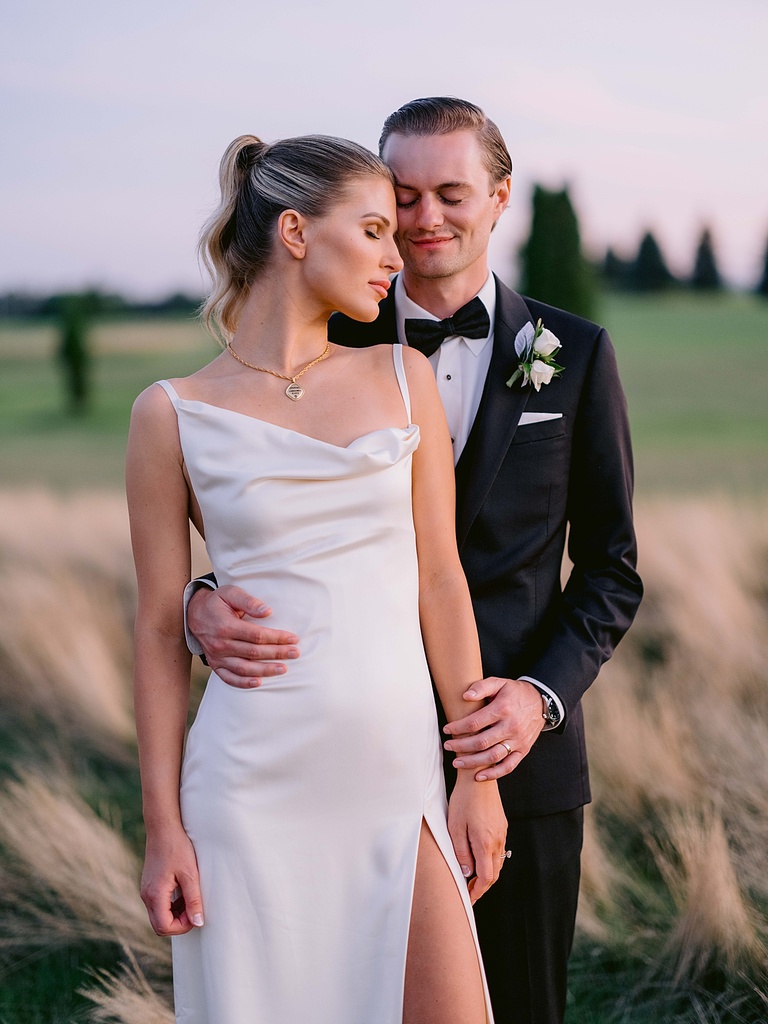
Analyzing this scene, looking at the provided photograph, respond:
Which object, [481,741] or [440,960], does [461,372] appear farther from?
[440,960]

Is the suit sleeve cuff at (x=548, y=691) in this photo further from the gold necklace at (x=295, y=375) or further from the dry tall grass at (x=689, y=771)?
the dry tall grass at (x=689, y=771)

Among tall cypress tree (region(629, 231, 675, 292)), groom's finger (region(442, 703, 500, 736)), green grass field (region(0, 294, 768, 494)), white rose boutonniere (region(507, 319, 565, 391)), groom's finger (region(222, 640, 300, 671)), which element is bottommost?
green grass field (region(0, 294, 768, 494))

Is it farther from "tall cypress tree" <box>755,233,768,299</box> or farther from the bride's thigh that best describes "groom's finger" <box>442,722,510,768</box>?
"tall cypress tree" <box>755,233,768,299</box>

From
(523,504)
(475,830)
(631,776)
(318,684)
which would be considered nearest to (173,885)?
(318,684)

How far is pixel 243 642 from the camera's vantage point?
2016 mm

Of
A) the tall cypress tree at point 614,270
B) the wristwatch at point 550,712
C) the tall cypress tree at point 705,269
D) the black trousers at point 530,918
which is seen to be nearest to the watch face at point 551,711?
the wristwatch at point 550,712

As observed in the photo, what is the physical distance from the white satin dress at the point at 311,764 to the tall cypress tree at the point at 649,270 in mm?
21197

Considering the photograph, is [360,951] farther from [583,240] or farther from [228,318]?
[583,240]

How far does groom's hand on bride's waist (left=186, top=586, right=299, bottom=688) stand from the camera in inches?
79.1

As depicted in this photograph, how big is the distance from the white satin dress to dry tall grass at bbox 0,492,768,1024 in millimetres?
1078

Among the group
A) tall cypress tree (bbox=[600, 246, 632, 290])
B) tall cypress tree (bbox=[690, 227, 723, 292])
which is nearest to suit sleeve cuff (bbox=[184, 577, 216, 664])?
tall cypress tree (bbox=[690, 227, 723, 292])

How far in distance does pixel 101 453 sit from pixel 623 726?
62.6ft

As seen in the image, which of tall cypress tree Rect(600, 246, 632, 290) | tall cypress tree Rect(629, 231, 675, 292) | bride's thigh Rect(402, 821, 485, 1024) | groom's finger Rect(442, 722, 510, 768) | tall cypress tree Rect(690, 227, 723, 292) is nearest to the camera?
bride's thigh Rect(402, 821, 485, 1024)

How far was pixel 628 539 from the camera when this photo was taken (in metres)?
2.50
